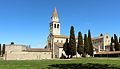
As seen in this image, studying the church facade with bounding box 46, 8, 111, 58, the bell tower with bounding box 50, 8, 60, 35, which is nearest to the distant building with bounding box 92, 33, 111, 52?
the church facade with bounding box 46, 8, 111, 58

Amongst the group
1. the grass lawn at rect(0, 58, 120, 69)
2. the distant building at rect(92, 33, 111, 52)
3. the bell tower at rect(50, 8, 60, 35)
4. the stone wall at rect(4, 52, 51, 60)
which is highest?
the bell tower at rect(50, 8, 60, 35)

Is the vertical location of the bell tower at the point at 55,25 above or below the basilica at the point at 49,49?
above

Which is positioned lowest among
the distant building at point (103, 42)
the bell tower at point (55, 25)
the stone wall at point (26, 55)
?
the stone wall at point (26, 55)

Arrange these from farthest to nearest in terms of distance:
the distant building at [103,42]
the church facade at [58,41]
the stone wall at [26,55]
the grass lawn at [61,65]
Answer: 1. the distant building at [103,42]
2. the church facade at [58,41]
3. the stone wall at [26,55]
4. the grass lawn at [61,65]

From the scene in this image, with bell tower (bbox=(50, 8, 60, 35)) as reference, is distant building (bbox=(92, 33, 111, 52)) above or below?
below

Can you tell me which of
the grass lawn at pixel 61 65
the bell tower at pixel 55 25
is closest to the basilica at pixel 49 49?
the bell tower at pixel 55 25

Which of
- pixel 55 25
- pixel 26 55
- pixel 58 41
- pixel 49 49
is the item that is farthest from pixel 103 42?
pixel 26 55

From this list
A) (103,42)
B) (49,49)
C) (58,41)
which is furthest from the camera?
(103,42)

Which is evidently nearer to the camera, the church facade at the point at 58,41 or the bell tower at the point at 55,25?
the church facade at the point at 58,41

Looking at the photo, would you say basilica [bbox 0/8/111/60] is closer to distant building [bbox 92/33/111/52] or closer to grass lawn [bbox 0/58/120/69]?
distant building [bbox 92/33/111/52]

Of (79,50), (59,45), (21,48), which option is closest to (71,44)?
(79,50)

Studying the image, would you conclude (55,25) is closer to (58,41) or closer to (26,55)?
(58,41)

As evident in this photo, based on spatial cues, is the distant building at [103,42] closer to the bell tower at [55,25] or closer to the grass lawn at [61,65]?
the bell tower at [55,25]

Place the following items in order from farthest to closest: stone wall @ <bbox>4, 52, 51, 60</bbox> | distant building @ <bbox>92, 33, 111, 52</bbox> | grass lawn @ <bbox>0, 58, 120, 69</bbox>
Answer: distant building @ <bbox>92, 33, 111, 52</bbox> → stone wall @ <bbox>4, 52, 51, 60</bbox> → grass lawn @ <bbox>0, 58, 120, 69</bbox>
